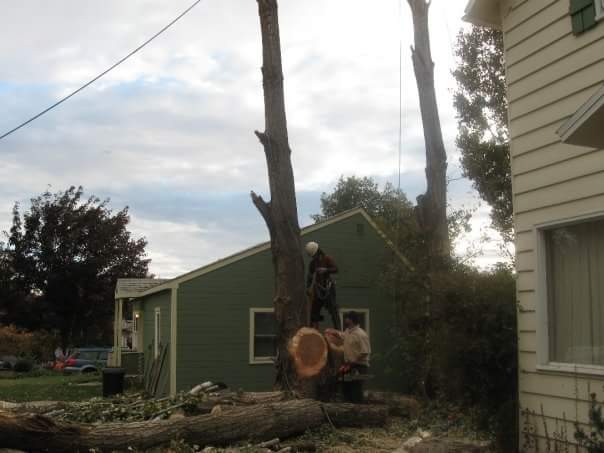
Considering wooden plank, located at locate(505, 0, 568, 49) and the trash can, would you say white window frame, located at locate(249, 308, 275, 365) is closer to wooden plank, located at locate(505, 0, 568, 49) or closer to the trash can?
the trash can

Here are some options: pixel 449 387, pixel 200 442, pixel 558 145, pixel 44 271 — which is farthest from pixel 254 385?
pixel 44 271

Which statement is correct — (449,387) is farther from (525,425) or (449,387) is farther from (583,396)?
(583,396)

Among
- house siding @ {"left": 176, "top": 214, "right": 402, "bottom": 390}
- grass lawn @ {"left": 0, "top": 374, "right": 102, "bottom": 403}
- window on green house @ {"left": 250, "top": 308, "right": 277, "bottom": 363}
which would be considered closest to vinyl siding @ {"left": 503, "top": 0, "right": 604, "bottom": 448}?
house siding @ {"left": 176, "top": 214, "right": 402, "bottom": 390}

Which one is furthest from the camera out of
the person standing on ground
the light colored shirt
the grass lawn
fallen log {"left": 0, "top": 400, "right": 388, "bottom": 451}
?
the grass lawn

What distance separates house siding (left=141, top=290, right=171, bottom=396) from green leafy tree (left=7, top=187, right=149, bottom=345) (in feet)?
47.7

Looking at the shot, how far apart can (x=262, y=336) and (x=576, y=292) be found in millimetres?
11992

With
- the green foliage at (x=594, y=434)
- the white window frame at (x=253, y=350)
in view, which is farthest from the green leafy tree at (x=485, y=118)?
the green foliage at (x=594, y=434)

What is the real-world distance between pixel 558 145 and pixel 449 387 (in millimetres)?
3095

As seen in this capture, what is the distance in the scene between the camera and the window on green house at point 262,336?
17.5 m

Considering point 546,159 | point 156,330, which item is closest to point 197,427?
point 546,159

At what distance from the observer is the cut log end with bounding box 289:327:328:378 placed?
427 inches

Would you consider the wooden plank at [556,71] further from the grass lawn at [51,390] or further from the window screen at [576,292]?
the grass lawn at [51,390]

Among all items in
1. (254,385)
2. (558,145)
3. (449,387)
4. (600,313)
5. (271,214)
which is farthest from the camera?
(254,385)

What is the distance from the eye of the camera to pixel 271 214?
1205cm
